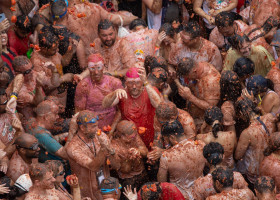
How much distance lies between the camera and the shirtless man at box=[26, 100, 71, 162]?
9.52 metres

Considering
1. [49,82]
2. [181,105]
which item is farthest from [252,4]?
[49,82]

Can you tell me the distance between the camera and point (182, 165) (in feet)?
29.6

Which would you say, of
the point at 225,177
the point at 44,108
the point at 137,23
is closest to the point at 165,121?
the point at 225,177

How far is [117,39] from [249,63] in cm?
239

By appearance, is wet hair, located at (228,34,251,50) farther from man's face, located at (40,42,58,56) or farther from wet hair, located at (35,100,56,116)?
wet hair, located at (35,100,56,116)

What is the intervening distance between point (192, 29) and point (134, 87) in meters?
1.68

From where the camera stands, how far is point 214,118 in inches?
375

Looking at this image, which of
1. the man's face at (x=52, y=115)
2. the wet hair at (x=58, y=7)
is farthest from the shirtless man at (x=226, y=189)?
the wet hair at (x=58, y=7)

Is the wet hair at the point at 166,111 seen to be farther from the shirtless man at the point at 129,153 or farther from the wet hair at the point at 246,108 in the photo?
the wet hair at the point at 246,108

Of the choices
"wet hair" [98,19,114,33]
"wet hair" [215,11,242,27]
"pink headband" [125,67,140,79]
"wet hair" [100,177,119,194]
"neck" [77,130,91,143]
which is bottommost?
"wet hair" [100,177,119,194]

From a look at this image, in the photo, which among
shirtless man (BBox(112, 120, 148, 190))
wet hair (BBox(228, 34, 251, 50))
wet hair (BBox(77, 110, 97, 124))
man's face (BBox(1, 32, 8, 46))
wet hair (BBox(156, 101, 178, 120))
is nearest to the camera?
wet hair (BBox(77, 110, 97, 124))

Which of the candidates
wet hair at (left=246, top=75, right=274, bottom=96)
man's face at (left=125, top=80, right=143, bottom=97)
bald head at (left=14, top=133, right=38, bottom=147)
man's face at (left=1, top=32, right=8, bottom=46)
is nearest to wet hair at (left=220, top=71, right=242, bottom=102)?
wet hair at (left=246, top=75, right=274, bottom=96)

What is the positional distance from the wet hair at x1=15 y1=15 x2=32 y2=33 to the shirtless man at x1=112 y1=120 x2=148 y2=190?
298 cm

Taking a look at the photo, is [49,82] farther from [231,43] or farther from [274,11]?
[274,11]
